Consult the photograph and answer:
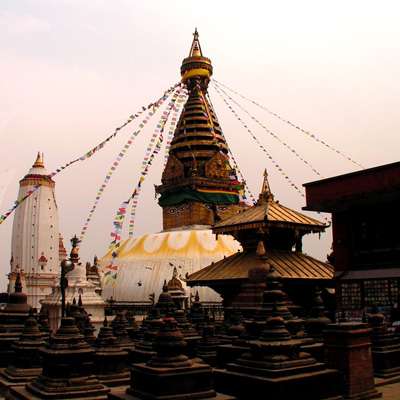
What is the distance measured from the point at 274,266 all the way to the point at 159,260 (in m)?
17.9

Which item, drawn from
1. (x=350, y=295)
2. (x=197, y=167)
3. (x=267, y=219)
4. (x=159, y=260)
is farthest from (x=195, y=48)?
(x=350, y=295)

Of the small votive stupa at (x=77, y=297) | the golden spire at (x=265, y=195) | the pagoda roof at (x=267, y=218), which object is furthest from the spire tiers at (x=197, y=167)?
the pagoda roof at (x=267, y=218)

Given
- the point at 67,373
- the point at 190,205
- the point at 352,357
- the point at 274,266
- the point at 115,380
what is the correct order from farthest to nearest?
the point at 190,205 < the point at 274,266 < the point at 115,380 < the point at 352,357 < the point at 67,373

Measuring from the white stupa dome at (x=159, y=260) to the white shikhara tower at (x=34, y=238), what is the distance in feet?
24.4

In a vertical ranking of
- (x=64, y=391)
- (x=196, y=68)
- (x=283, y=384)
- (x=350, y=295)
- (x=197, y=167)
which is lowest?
(x=64, y=391)

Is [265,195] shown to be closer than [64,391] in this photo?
No

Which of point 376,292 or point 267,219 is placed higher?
point 267,219

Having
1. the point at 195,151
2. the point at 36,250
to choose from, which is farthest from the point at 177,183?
the point at 36,250

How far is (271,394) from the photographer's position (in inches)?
304

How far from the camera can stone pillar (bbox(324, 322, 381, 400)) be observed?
9375 millimetres

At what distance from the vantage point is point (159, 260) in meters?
35.9

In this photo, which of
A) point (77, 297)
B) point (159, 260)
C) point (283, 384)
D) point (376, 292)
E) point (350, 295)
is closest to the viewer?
point (283, 384)

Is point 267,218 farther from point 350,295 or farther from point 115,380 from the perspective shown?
point 115,380

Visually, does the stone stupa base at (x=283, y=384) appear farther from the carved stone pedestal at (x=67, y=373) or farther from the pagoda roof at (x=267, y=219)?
the pagoda roof at (x=267, y=219)
